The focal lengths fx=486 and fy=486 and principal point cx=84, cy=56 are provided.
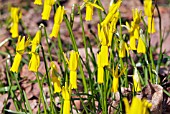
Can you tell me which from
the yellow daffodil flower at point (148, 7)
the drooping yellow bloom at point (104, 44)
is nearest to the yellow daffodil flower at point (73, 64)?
the drooping yellow bloom at point (104, 44)

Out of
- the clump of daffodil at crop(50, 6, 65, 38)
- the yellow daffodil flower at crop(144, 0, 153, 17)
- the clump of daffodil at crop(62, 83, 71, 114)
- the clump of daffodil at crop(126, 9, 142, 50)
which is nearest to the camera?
the clump of daffodil at crop(62, 83, 71, 114)

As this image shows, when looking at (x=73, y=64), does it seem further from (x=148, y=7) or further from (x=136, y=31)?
(x=148, y=7)

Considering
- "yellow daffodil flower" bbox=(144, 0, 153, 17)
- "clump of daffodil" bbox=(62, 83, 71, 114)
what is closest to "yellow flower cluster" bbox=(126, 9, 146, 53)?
"yellow daffodil flower" bbox=(144, 0, 153, 17)

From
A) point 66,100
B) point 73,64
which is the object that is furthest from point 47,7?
point 66,100

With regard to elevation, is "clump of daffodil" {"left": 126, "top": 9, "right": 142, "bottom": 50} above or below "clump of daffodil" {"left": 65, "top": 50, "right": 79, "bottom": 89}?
above

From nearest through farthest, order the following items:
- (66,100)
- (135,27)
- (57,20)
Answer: (66,100) → (57,20) → (135,27)

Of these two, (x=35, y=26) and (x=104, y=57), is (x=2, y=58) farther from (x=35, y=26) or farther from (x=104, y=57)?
(x=104, y=57)

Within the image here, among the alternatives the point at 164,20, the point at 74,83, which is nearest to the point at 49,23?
the point at 164,20

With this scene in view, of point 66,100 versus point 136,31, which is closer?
point 66,100

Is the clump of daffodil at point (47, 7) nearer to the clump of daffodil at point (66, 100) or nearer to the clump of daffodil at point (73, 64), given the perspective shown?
the clump of daffodil at point (73, 64)

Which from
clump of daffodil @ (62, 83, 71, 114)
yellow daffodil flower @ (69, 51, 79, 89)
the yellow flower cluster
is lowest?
clump of daffodil @ (62, 83, 71, 114)

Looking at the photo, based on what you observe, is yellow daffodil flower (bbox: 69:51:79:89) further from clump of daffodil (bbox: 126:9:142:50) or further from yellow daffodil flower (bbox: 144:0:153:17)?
yellow daffodil flower (bbox: 144:0:153:17)
